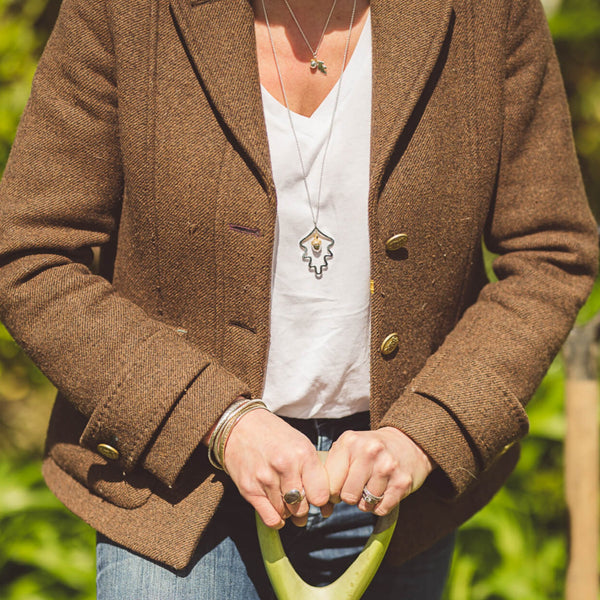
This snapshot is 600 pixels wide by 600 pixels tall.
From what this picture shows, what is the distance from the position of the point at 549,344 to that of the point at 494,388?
0.16 meters

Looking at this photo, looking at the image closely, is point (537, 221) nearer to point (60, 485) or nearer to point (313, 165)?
point (313, 165)

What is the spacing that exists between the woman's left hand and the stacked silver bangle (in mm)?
164

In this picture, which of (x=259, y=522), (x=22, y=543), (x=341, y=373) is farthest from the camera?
(x=22, y=543)

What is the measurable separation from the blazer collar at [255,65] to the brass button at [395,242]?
9 cm

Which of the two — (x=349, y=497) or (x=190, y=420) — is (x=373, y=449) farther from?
(x=190, y=420)

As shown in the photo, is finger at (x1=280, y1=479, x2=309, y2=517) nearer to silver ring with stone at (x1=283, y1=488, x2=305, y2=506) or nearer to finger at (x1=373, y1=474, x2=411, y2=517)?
silver ring with stone at (x1=283, y1=488, x2=305, y2=506)

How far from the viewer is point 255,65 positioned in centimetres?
142

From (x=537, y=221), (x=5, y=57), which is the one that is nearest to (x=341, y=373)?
(x=537, y=221)

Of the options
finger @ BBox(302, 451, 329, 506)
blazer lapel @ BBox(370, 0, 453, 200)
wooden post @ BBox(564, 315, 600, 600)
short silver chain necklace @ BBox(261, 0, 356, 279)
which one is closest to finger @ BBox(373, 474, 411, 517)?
finger @ BBox(302, 451, 329, 506)

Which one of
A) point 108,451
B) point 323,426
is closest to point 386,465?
point 323,426

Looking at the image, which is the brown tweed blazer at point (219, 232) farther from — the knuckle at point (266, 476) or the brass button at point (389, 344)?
the knuckle at point (266, 476)

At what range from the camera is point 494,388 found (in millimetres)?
1462

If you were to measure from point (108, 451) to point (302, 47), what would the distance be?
0.82 meters

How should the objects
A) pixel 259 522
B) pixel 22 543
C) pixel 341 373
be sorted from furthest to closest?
pixel 22 543 → pixel 341 373 → pixel 259 522
